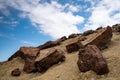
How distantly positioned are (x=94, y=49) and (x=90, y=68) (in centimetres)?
146

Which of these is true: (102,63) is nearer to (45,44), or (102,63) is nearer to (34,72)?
(34,72)

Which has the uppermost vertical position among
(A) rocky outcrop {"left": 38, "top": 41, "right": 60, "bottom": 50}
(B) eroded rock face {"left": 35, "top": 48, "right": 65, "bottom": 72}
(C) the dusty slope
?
(A) rocky outcrop {"left": 38, "top": 41, "right": 60, "bottom": 50}

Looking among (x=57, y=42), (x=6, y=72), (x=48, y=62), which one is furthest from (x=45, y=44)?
(x=48, y=62)

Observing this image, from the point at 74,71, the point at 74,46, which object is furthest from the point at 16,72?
the point at 74,71

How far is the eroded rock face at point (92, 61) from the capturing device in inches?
619

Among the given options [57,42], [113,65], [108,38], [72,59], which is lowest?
[113,65]

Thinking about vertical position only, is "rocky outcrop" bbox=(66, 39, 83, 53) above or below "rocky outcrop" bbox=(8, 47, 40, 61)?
below

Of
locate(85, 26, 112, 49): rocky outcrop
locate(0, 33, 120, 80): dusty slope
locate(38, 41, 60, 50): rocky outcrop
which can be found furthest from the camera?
locate(38, 41, 60, 50): rocky outcrop

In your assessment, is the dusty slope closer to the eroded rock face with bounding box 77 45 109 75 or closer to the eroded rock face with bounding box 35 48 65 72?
the eroded rock face with bounding box 77 45 109 75

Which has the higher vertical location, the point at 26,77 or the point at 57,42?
the point at 57,42

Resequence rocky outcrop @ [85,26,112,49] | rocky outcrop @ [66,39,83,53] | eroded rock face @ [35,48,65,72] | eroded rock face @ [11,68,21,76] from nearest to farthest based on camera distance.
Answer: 1. eroded rock face @ [35,48,65,72]
2. rocky outcrop @ [85,26,112,49]
3. rocky outcrop @ [66,39,83,53]
4. eroded rock face @ [11,68,21,76]

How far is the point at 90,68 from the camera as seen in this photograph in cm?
1662

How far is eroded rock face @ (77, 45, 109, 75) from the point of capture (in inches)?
619

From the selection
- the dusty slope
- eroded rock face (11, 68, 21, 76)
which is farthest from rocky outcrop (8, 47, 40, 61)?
eroded rock face (11, 68, 21, 76)
